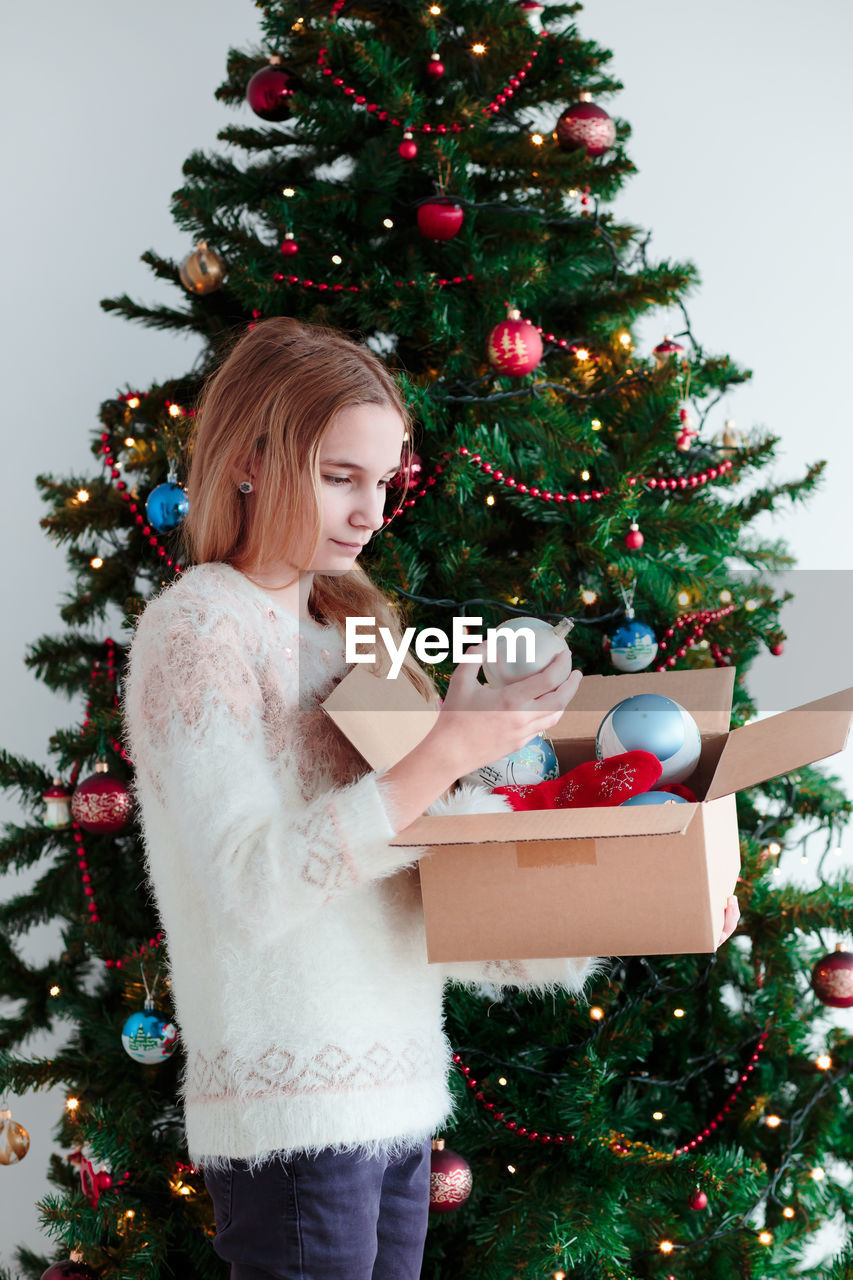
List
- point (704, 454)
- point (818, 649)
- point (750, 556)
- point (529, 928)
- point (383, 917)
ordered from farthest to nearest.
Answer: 1. point (818, 649)
2. point (750, 556)
3. point (704, 454)
4. point (383, 917)
5. point (529, 928)

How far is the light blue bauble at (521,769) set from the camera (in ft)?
3.11

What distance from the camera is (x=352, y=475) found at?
36.2 inches

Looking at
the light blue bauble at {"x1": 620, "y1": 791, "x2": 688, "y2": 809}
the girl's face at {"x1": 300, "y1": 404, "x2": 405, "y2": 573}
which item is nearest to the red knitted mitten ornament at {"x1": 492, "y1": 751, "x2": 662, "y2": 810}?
the light blue bauble at {"x1": 620, "y1": 791, "x2": 688, "y2": 809}

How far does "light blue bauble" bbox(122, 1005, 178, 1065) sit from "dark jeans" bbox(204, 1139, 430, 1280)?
430 mm

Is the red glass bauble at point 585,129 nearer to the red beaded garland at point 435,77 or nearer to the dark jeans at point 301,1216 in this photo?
the red beaded garland at point 435,77

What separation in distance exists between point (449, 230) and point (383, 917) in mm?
811

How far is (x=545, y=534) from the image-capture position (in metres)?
1.31

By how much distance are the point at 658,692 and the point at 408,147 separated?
2.40 ft

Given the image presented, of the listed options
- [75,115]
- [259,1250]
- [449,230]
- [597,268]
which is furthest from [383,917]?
[75,115]

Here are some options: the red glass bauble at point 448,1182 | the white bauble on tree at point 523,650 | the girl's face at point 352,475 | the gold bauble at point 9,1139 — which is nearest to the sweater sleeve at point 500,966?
the white bauble on tree at point 523,650

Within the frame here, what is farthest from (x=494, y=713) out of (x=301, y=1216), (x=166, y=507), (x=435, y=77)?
(x=435, y=77)

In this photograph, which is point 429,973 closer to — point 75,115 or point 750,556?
point 750,556

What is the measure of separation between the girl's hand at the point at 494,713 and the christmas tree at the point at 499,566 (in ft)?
1.50

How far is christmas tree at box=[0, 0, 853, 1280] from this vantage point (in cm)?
125
